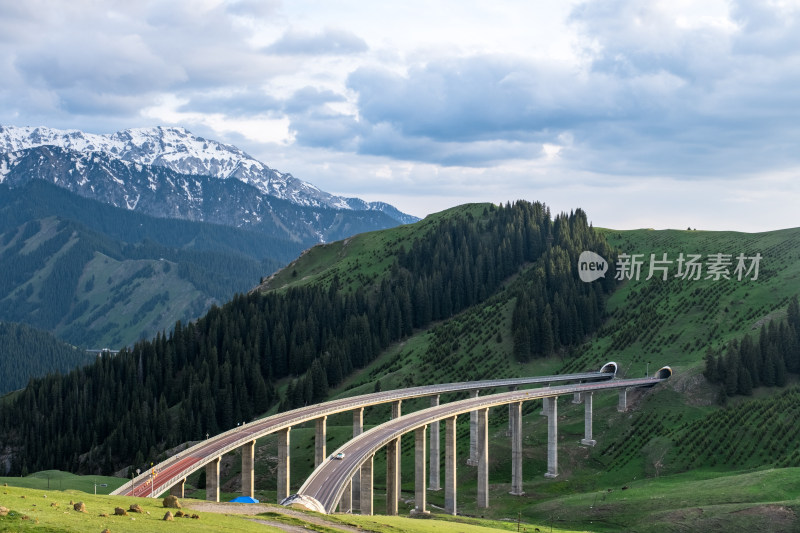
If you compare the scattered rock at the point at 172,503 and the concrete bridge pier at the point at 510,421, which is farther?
the concrete bridge pier at the point at 510,421

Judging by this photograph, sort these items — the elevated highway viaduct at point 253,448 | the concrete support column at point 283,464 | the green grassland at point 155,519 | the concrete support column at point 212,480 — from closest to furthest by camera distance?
the green grassland at point 155,519 < the elevated highway viaduct at point 253,448 < the concrete support column at point 212,480 < the concrete support column at point 283,464

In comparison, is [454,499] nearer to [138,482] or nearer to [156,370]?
[138,482]

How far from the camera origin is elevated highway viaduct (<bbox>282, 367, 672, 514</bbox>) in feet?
230

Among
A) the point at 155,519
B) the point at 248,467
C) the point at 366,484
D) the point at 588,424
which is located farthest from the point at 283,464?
the point at 588,424

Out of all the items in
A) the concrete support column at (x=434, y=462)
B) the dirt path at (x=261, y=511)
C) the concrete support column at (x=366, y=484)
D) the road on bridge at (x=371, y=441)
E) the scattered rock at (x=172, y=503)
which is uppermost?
the scattered rock at (x=172, y=503)

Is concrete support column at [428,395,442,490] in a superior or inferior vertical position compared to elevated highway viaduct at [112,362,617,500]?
inferior

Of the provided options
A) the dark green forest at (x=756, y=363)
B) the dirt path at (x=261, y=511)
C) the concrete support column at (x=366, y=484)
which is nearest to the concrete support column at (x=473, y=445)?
the concrete support column at (x=366, y=484)

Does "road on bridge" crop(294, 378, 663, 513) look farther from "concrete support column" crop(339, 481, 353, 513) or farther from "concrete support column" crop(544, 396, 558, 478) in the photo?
"concrete support column" crop(339, 481, 353, 513)

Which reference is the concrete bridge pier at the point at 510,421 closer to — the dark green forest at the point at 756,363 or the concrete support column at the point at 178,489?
the dark green forest at the point at 756,363

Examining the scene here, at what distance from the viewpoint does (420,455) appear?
95000mm

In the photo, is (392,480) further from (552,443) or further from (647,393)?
(647,393)

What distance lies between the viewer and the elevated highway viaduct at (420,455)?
70.2m

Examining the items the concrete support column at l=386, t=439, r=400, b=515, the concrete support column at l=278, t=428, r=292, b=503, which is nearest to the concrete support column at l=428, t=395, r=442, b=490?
the concrete support column at l=386, t=439, r=400, b=515

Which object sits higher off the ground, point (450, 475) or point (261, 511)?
point (261, 511)
